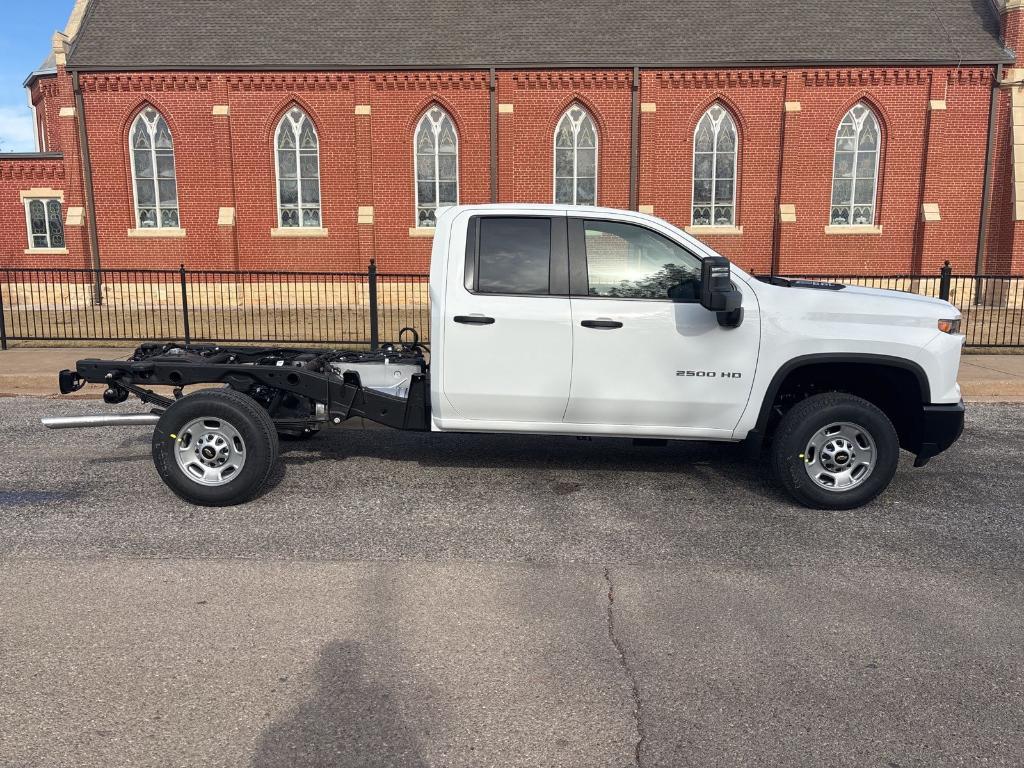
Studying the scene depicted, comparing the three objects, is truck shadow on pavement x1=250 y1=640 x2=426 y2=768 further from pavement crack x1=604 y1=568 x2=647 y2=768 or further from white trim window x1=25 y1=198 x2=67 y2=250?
white trim window x1=25 y1=198 x2=67 y2=250

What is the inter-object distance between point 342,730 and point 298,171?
21730 millimetres

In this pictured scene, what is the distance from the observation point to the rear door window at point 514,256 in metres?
5.47

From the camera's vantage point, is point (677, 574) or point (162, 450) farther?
point (162, 450)

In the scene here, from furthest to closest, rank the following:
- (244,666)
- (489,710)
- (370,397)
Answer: (370,397) → (244,666) → (489,710)

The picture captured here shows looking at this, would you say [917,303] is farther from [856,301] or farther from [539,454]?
[539,454]

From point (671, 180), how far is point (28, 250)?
19352mm

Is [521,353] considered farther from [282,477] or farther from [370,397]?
[282,477]

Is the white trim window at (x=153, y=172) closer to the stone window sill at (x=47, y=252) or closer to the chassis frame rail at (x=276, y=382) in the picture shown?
the stone window sill at (x=47, y=252)

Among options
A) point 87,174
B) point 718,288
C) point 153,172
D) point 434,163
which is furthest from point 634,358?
point 87,174

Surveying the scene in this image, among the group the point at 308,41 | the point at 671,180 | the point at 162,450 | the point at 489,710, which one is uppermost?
the point at 308,41

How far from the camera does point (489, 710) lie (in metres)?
3.02

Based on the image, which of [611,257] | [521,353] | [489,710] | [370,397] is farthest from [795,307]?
[489,710]

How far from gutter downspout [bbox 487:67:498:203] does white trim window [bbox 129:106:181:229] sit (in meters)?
9.31

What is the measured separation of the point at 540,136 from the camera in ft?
72.1
